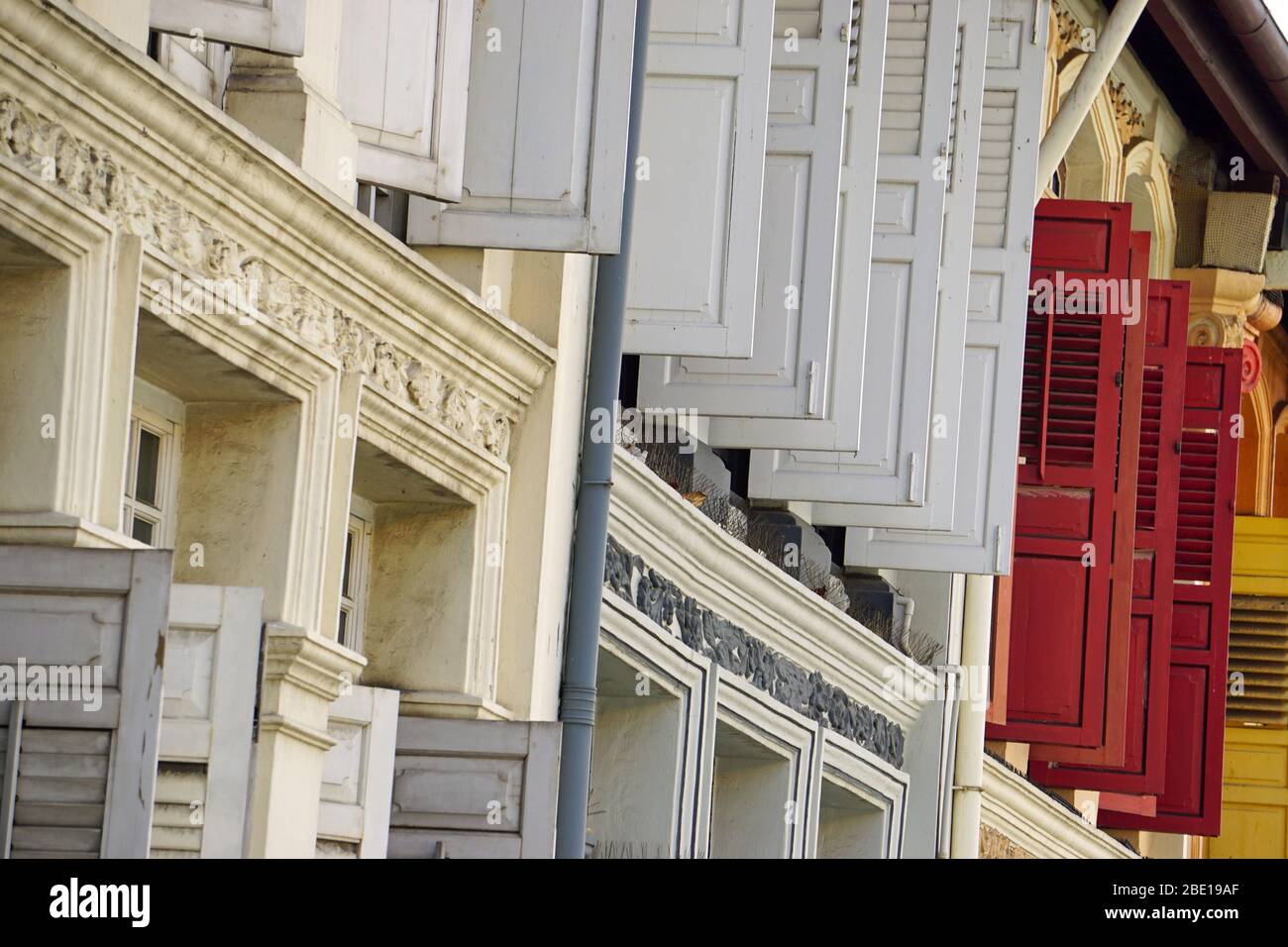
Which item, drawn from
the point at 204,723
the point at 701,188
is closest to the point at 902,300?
the point at 701,188

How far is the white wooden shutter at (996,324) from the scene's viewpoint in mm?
12914

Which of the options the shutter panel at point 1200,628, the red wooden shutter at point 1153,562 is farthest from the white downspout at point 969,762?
the shutter panel at point 1200,628

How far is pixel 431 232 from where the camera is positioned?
28.8 feet

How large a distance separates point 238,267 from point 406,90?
1.10m

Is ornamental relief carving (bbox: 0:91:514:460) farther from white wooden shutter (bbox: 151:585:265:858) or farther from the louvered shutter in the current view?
the louvered shutter

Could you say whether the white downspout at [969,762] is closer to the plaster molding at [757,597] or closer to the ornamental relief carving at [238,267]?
the plaster molding at [757,597]

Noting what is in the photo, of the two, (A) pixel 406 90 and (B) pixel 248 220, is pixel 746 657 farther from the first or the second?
(B) pixel 248 220

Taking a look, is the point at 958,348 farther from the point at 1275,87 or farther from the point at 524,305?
the point at 1275,87

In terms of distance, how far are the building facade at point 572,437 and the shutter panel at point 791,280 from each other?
17 mm

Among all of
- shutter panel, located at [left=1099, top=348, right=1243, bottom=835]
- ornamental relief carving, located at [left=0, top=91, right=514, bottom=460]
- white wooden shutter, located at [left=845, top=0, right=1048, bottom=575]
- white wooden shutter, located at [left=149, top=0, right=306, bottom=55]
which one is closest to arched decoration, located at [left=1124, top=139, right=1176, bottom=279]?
shutter panel, located at [left=1099, top=348, right=1243, bottom=835]

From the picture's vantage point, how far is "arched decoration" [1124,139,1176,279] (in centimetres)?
1911

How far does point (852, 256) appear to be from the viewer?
1155 cm

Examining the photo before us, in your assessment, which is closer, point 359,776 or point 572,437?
point 359,776
